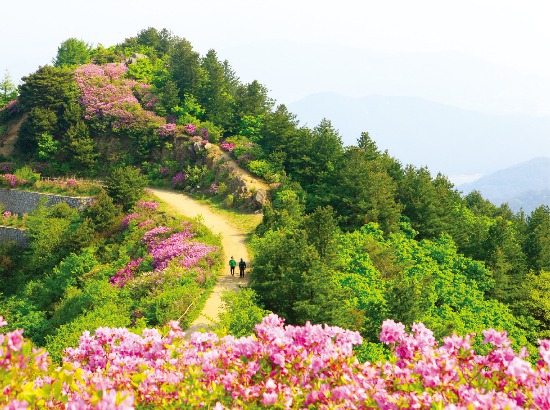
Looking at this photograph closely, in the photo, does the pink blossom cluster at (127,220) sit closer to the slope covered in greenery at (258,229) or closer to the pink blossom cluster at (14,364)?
the slope covered in greenery at (258,229)

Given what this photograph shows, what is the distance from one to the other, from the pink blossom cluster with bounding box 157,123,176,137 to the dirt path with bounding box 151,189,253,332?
5920 millimetres

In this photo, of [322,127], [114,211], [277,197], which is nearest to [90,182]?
[114,211]

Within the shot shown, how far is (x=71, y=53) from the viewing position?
53.4m

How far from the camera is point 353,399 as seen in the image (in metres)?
4.46

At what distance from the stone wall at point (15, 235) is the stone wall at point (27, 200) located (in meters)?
2.15

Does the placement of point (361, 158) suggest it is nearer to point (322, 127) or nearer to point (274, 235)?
point (322, 127)

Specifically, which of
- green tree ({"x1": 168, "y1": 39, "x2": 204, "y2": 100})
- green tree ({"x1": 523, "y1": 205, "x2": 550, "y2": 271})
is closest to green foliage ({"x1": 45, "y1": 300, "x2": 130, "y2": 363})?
green tree ({"x1": 523, "y1": 205, "x2": 550, "y2": 271})

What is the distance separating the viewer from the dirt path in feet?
58.9

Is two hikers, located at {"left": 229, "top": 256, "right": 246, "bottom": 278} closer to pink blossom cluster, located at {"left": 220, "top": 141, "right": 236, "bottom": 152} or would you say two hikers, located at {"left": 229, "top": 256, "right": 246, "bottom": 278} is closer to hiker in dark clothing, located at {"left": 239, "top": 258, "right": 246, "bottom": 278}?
hiker in dark clothing, located at {"left": 239, "top": 258, "right": 246, "bottom": 278}

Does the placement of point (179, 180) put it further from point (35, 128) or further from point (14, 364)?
point (14, 364)

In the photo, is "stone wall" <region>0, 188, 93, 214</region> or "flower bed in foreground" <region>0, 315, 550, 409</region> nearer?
"flower bed in foreground" <region>0, 315, 550, 409</region>

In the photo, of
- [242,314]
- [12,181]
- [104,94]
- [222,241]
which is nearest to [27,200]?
[12,181]

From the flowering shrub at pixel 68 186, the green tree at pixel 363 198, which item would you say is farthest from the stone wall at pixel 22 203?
the green tree at pixel 363 198

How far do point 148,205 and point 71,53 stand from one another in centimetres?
3530
